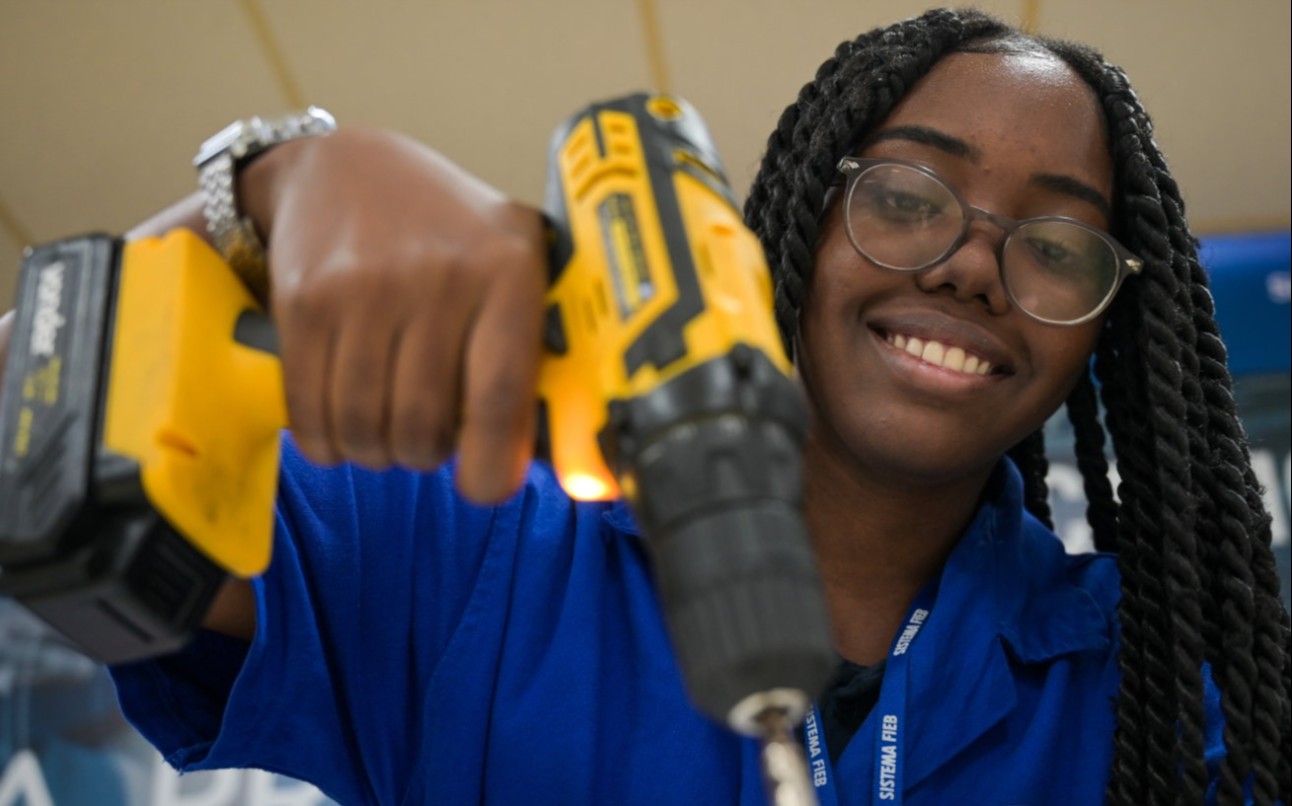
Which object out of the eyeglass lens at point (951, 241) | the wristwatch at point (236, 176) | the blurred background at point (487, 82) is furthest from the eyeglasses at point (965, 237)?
the blurred background at point (487, 82)

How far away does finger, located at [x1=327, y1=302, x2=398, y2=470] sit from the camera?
60 cm

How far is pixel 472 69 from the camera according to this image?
7.18 feet

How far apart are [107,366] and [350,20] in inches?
62.2

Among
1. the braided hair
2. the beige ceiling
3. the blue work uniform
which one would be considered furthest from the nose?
the beige ceiling

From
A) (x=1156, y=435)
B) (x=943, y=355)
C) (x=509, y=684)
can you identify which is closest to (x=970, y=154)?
(x=943, y=355)

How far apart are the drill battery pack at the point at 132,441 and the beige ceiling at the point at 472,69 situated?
1.51 metres

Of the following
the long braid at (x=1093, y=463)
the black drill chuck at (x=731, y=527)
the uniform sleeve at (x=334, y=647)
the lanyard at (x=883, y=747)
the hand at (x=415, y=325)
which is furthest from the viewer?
the long braid at (x=1093, y=463)

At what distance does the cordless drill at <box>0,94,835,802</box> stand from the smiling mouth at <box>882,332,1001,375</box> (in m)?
0.44

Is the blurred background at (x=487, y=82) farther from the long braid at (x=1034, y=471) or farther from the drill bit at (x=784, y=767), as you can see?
the drill bit at (x=784, y=767)

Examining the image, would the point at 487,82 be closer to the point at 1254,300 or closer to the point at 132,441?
the point at 1254,300

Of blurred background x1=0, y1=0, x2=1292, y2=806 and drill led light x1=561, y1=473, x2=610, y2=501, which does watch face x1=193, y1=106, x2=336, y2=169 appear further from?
blurred background x1=0, y1=0, x2=1292, y2=806

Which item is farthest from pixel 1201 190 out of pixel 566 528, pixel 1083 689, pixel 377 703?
pixel 377 703

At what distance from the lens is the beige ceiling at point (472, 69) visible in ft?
6.93

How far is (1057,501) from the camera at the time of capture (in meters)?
2.02
